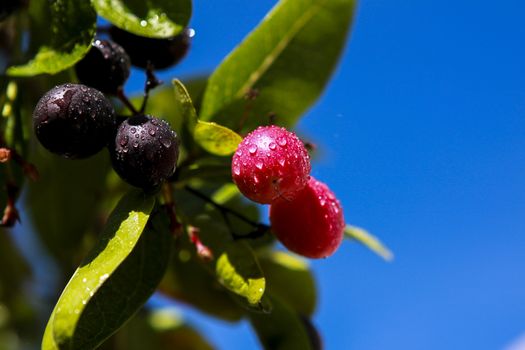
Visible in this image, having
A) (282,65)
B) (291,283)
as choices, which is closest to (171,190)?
(282,65)

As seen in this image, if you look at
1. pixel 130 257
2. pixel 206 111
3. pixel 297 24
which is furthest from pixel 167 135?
pixel 297 24

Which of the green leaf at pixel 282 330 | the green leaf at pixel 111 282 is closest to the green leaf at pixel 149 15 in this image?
the green leaf at pixel 111 282

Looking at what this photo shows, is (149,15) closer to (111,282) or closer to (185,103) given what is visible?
(185,103)

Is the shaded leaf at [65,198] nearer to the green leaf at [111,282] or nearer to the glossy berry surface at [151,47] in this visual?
the glossy berry surface at [151,47]

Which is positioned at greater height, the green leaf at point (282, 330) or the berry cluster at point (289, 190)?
the berry cluster at point (289, 190)

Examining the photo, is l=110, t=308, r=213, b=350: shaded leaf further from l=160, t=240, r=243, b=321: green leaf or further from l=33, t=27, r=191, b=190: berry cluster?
l=33, t=27, r=191, b=190: berry cluster

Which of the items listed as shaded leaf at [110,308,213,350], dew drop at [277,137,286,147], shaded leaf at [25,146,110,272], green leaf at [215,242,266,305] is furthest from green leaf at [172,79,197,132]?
shaded leaf at [110,308,213,350]
